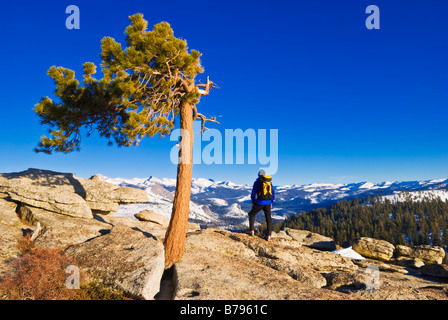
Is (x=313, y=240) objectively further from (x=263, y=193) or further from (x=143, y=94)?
(x=143, y=94)

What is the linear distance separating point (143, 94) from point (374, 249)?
117ft

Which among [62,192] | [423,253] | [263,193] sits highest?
[263,193]

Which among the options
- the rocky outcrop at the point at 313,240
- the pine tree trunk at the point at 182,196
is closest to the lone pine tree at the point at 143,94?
the pine tree trunk at the point at 182,196

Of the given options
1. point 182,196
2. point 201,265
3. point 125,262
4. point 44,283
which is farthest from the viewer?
point 182,196

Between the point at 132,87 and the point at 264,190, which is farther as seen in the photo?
the point at 264,190

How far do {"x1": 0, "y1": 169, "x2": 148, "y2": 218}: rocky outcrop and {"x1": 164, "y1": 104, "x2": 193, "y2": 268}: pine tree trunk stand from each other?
1087 centimetres

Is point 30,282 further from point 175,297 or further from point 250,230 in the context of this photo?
point 250,230

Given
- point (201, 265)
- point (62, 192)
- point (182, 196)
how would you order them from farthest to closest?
point (62, 192), point (182, 196), point (201, 265)

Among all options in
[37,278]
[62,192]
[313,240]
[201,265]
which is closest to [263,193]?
[201,265]

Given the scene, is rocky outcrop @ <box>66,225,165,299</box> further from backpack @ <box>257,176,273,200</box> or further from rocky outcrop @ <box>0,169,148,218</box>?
rocky outcrop @ <box>0,169,148,218</box>

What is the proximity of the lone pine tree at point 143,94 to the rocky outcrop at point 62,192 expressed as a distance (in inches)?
211

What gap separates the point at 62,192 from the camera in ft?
64.1
